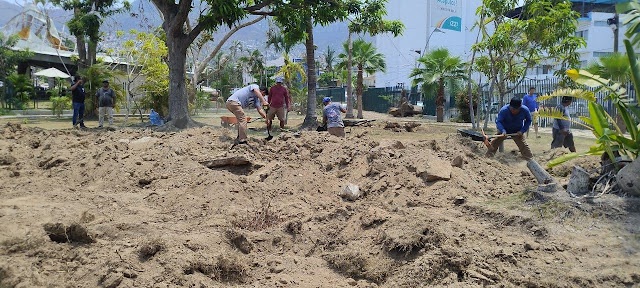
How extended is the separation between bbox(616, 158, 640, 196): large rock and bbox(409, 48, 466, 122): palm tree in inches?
700

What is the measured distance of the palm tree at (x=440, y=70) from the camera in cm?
2231

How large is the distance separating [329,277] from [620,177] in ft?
9.36

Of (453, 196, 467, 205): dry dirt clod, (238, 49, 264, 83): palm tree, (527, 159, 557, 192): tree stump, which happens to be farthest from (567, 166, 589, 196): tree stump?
(238, 49, 264, 83): palm tree

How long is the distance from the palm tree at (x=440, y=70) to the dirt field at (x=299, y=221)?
14702mm

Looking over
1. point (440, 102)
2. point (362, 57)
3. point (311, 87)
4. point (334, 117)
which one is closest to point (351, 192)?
point (334, 117)

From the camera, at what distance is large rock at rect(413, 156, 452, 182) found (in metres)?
6.29

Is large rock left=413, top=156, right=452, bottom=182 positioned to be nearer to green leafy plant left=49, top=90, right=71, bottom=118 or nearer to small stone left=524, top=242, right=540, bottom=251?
small stone left=524, top=242, right=540, bottom=251

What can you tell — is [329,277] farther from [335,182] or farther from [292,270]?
[335,182]

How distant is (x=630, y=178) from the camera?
15.5ft

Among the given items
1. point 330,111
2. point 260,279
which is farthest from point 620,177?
point 330,111

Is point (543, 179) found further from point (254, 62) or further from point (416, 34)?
point (416, 34)

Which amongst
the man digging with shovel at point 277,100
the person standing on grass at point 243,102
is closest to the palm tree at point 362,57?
the man digging with shovel at point 277,100

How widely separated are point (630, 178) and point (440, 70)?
60.1ft

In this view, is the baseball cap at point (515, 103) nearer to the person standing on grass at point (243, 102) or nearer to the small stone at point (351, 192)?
the small stone at point (351, 192)
